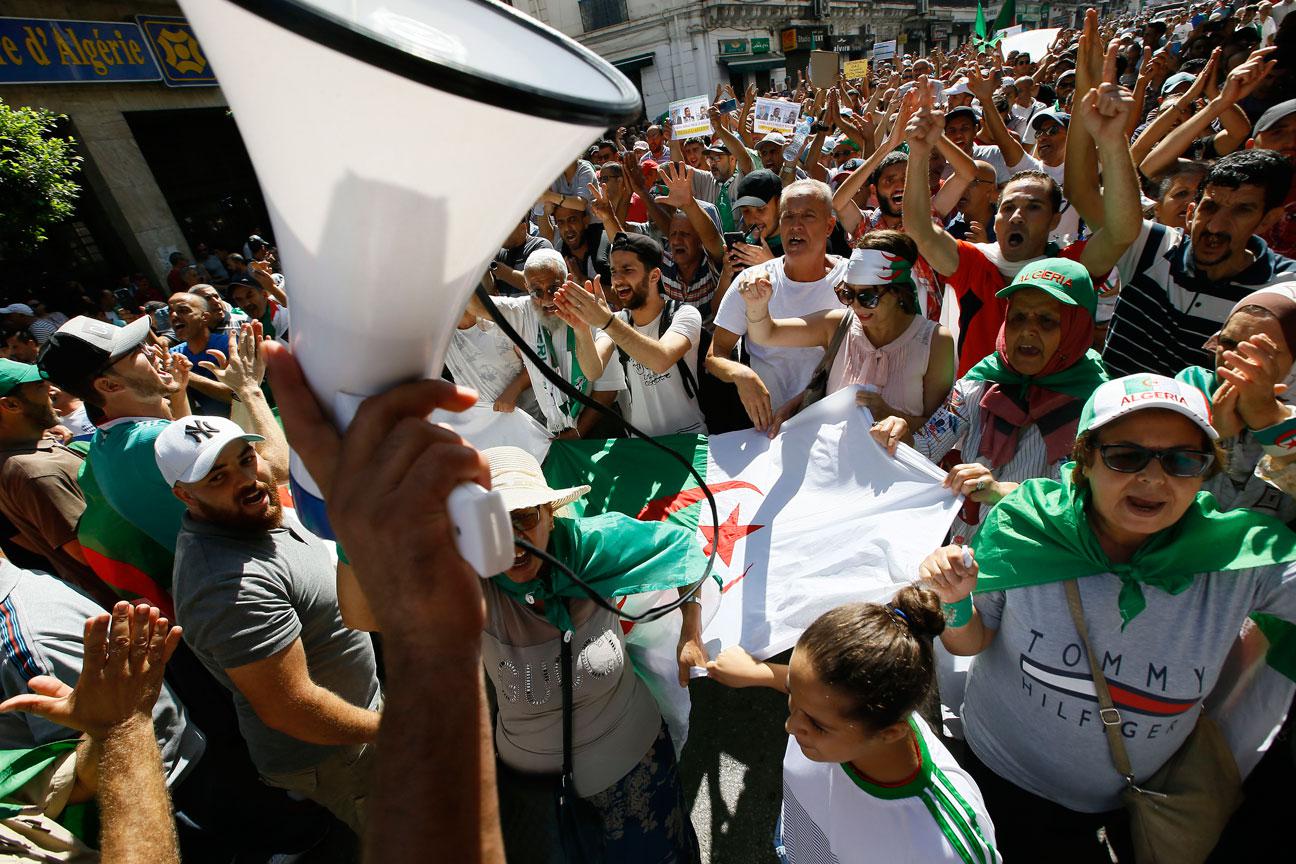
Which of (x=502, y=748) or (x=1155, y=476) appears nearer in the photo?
(x=1155, y=476)

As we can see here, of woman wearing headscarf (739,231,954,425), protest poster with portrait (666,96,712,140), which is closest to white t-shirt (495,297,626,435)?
woman wearing headscarf (739,231,954,425)

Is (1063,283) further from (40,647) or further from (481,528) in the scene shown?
(40,647)

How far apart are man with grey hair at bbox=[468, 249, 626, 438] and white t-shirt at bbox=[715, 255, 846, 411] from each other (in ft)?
2.14

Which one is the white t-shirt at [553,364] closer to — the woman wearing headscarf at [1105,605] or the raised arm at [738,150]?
the woman wearing headscarf at [1105,605]

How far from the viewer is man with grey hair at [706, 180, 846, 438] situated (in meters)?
3.11

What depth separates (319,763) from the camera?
2.22 m

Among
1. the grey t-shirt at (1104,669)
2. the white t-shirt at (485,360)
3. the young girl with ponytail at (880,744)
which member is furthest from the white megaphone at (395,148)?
the white t-shirt at (485,360)

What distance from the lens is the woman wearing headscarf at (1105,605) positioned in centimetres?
148

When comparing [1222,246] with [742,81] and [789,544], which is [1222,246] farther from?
[742,81]

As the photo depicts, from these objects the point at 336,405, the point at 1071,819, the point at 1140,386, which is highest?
the point at 336,405

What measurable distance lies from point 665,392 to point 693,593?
1.59 m

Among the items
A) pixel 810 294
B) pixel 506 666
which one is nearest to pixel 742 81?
pixel 810 294

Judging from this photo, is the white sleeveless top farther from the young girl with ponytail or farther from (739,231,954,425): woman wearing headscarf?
the young girl with ponytail

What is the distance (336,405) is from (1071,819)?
215cm
